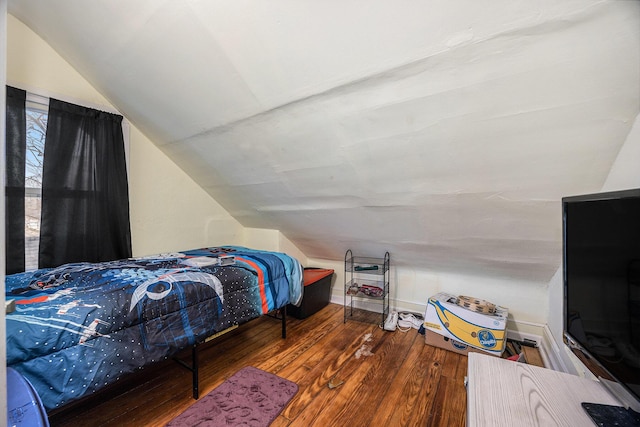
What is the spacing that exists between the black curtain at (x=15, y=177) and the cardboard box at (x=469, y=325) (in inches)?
123

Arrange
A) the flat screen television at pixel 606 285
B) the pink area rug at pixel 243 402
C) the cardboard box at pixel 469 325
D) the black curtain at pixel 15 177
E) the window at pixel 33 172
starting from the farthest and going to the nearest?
the cardboard box at pixel 469 325, the window at pixel 33 172, the black curtain at pixel 15 177, the pink area rug at pixel 243 402, the flat screen television at pixel 606 285

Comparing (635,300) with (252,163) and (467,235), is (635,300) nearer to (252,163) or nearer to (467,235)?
(467,235)

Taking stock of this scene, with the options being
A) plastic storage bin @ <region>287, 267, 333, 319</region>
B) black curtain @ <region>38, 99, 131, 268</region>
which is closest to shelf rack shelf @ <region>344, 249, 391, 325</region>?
plastic storage bin @ <region>287, 267, 333, 319</region>

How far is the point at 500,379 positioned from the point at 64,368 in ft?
5.58

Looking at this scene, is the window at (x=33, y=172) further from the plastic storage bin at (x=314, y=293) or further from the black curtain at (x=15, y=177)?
the plastic storage bin at (x=314, y=293)

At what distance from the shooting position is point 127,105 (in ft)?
6.84

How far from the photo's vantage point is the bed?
1027mm

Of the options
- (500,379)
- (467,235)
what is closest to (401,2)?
(500,379)

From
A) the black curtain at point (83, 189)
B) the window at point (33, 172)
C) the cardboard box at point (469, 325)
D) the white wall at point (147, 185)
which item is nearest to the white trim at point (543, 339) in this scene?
the cardboard box at point (469, 325)

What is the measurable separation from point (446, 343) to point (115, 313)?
2388 mm

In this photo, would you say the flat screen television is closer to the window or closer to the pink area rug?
the pink area rug

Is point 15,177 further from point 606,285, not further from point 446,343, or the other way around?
point 446,343

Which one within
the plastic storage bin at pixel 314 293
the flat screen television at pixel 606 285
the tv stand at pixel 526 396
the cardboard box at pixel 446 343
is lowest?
the cardboard box at pixel 446 343

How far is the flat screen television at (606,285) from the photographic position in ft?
2.11
